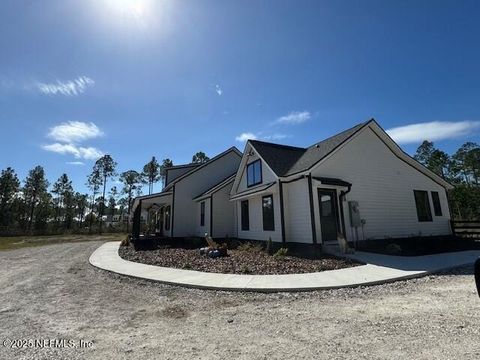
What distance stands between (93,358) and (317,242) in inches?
377

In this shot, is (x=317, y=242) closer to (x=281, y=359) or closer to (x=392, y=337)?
(x=392, y=337)

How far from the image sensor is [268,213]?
14.6m

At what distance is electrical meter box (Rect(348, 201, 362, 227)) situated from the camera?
1234cm

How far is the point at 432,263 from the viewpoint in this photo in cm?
871

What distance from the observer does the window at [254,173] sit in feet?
52.3

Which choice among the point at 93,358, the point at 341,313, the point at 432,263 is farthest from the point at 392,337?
the point at 432,263

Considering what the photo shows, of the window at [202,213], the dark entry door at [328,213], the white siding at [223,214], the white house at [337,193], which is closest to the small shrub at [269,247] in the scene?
the white house at [337,193]

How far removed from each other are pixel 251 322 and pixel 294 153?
13.5 meters

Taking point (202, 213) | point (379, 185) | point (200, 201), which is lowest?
point (202, 213)

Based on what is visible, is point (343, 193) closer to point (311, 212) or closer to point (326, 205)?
point (326, 205)

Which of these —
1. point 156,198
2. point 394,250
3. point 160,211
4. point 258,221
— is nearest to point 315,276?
point 394,250

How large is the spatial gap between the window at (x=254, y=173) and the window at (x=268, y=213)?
1.42 metres

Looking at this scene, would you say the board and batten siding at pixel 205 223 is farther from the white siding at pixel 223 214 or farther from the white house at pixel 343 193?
the white house at pixel 343 193

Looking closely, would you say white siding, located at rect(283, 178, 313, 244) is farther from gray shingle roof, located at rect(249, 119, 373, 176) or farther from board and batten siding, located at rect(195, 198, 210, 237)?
board and batten siding, located at rect(195, 198, 210, 237)
